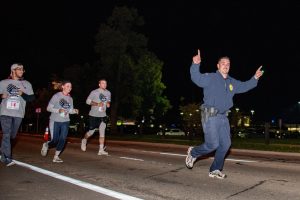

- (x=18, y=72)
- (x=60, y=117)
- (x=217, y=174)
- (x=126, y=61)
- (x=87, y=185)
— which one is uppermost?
(x=126, y=61)

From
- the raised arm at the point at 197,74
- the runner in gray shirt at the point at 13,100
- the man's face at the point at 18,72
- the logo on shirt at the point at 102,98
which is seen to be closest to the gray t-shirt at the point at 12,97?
the runner in gray shirt at the point at 13,100

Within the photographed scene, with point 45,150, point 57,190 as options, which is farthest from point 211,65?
point 57,190

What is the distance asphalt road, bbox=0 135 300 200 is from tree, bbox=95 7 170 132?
30798mm

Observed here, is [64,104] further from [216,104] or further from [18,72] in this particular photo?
Answer: [216,104]

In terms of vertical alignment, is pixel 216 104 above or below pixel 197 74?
below

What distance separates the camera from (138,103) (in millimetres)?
42281

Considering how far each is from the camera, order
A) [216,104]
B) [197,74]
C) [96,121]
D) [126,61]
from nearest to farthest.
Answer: [197,74], [216,104], [96,121], [126,61]

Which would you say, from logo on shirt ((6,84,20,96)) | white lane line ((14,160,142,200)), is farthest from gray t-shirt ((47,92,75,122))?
white lane line ((14,160,142,200))

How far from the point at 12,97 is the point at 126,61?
3174cm

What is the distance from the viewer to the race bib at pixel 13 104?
Answer: 9328 millimetres

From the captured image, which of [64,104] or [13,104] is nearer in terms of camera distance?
[13,104]

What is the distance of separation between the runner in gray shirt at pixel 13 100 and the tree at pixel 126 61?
3092cm

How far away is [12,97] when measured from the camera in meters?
9.38

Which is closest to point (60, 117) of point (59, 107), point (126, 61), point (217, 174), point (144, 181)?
point (59, 107)
